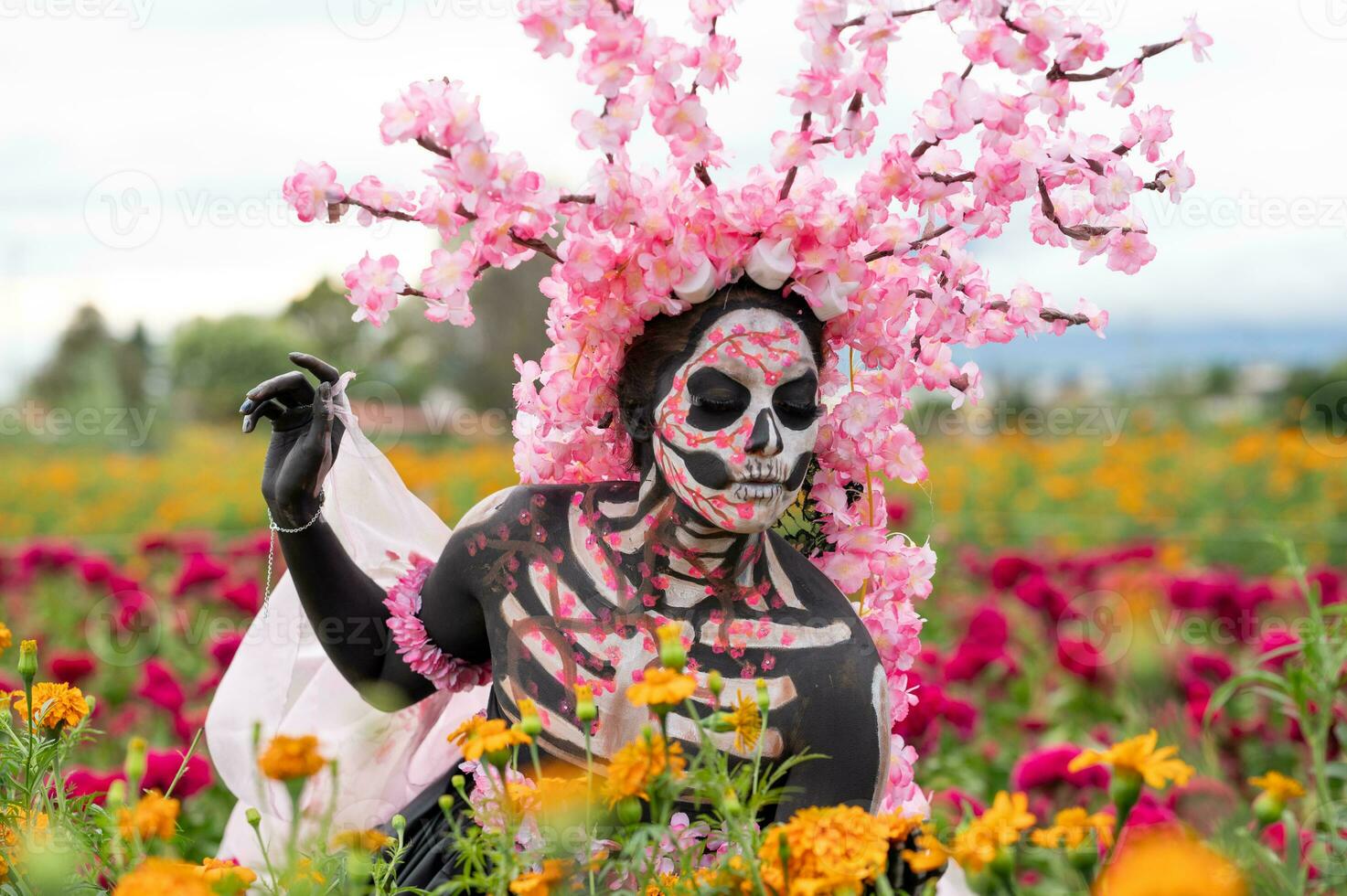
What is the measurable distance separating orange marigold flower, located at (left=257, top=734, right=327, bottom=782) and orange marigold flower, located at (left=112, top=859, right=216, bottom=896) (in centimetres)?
9

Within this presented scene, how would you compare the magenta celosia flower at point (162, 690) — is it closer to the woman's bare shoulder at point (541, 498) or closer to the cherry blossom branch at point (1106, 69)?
the woman's bare shoulder at point (541, 498)

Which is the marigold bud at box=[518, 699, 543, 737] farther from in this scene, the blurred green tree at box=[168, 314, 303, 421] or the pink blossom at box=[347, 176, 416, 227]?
the blurred green tree at box=[168, 314, 303, 421]

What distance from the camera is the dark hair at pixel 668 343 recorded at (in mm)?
1570

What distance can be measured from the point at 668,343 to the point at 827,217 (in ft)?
0.84

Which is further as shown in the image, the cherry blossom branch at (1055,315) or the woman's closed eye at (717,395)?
the cherry blossom branch at (1055,315)

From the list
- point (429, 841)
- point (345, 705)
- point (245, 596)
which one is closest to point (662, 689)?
point (429, 841)

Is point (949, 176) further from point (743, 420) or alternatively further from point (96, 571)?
point (96, 571)

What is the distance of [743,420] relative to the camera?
5.03ft

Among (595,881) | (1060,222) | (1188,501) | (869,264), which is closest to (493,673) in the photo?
(595,881)

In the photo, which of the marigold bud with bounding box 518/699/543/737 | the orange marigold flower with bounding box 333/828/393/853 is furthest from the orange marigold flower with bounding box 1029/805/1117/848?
the orange marigold flower with bounding box 333/828/393/853

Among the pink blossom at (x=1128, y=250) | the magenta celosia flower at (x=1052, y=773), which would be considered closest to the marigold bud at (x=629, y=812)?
the pink blossom at (x=1128, y=250)

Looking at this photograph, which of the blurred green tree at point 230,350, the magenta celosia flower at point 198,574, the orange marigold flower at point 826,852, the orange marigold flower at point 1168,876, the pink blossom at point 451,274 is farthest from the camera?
the blurred green tree at point 230,350

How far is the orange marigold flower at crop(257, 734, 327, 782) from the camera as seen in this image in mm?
929

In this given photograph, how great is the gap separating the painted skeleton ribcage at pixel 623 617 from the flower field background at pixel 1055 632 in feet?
1.04
